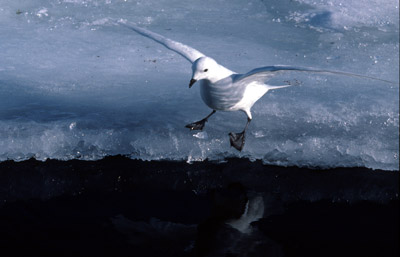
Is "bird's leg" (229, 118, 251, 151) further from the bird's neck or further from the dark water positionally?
the bird's neck

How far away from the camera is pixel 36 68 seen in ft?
14.5

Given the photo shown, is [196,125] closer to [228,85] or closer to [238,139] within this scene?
[238,139]

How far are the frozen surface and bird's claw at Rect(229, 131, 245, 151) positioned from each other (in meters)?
0.07

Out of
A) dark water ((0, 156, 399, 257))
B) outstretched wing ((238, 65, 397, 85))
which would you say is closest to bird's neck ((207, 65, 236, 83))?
outstretched wing ((238, 65, 397, 85))

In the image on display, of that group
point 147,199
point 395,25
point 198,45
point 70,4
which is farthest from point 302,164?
point 70,4

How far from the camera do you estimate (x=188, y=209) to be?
2744 mm

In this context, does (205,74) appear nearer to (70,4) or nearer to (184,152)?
(184,152)

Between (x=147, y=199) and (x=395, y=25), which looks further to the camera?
(x=395, y=25)

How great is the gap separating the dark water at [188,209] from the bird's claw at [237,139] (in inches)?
4.9

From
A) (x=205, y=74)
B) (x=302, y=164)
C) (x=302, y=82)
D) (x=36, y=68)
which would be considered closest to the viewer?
(x=205, y=74)

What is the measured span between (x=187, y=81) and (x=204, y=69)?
1276 mm

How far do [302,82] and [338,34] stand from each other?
3.56ft

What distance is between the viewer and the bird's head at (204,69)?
2922 millimetres

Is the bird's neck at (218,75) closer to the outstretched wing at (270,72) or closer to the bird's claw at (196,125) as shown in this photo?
the outstretched wing at (270,72)
